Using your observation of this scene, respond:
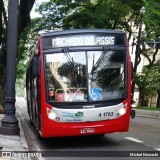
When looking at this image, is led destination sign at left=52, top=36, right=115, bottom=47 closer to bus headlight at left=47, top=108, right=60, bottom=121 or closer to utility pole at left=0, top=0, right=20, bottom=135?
utility pole at left=0, top=0, right=20, bottom=135

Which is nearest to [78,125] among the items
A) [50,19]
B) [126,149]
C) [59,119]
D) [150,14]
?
[59,119]

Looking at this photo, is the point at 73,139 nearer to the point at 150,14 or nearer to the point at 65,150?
the point at 65,150

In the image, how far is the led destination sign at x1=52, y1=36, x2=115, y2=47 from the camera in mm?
11562

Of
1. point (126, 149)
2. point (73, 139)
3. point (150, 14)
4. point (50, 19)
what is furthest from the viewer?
point (50, 19)

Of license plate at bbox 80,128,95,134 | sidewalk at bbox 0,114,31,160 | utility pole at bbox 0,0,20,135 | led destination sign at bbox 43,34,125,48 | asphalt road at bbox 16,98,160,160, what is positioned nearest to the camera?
sidewalk at bbox 0,114,31,160

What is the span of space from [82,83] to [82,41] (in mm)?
1163

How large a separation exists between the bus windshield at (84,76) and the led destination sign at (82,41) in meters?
0.24

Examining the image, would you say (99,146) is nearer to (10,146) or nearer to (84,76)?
(84,76)

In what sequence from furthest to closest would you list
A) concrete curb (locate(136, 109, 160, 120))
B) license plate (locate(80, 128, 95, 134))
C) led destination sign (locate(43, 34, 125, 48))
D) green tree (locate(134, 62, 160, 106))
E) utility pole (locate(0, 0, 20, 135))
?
green tree (locate(134, 62, 160, 106)), concrete curb (locate(136, 109, 160, 120)), utility pole (locate(0, 0, 20, 135)), led destination sign (locate(43, 34, 125, 48)), license plate (locate(80, 128, 95, 134))

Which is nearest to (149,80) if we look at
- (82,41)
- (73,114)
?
(82,41)

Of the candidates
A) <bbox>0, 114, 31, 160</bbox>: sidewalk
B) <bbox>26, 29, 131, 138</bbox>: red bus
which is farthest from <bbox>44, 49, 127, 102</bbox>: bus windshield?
<bbox>0, 114, 31, 160</bbox>: sidewalk

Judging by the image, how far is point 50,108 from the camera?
11.1 metres

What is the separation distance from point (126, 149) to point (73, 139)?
288 centimetres

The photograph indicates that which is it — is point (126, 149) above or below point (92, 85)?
below
